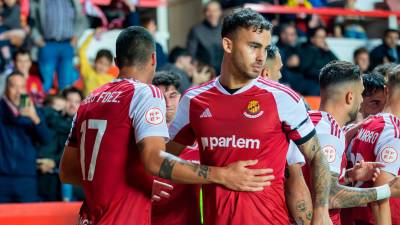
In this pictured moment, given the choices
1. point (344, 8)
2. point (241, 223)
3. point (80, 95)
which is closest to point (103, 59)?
point (80, 95)

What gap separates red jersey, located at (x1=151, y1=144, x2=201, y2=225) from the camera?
6.16m

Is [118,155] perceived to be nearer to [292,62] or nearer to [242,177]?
[242,177]

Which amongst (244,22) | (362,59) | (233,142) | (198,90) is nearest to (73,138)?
(198,90)

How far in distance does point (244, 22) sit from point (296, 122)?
67 cm

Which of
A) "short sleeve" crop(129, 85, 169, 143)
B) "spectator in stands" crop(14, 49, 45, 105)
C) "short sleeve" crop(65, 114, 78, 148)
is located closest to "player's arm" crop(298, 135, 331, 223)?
"short sleeve" crop(129, 85, 169, 143)

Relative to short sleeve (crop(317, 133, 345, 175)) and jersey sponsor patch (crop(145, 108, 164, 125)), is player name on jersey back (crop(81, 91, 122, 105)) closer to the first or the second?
jersey sponsor patch (crop(145, 108, 164, 125))

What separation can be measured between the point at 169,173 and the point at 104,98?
0.71 metres

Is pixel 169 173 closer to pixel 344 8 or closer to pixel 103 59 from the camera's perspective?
pixel 103 59

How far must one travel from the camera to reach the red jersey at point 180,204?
616cm

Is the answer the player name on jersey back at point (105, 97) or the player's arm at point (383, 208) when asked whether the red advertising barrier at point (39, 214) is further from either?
the player's arm at point (383, 208)

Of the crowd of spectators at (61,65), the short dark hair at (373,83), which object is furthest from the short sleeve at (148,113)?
the crowd of spectators at (61,65)

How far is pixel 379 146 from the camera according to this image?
6129mm

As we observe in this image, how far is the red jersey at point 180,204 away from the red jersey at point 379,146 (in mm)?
1215

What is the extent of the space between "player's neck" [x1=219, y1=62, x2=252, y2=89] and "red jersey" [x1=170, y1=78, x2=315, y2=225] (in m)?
0.04
